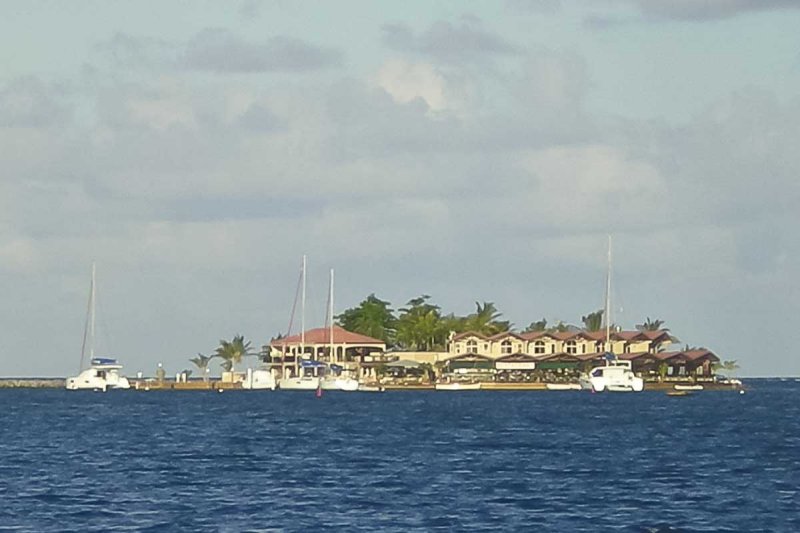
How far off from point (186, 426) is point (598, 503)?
68.9 metres

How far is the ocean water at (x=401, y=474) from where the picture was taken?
201 feet

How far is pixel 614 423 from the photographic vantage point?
136 metres

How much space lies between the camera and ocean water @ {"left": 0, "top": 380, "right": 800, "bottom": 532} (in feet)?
201

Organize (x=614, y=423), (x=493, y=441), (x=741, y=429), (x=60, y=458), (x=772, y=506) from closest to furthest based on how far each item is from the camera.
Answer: (x=772, y=506)
(x=60, y=458)
(x=493, y=441)
(x=741, y=429)
(x=614, y=423)

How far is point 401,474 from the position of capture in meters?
80.2

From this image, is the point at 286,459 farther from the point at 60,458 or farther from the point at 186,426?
the point at 186,426

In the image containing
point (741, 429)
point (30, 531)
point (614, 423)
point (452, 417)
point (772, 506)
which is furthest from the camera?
point (452, 417)

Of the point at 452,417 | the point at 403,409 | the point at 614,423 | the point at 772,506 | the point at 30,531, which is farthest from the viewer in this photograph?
the point at 403,409

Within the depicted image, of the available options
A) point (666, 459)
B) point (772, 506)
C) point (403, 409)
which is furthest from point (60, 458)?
point (403, 409)

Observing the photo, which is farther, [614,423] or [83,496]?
[614,423]

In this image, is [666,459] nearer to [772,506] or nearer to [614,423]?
[772,506]

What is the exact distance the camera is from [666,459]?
301 feet

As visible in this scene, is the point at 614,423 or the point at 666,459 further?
the point at 614,423

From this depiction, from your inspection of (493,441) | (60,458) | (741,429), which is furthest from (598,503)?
(741,429)
